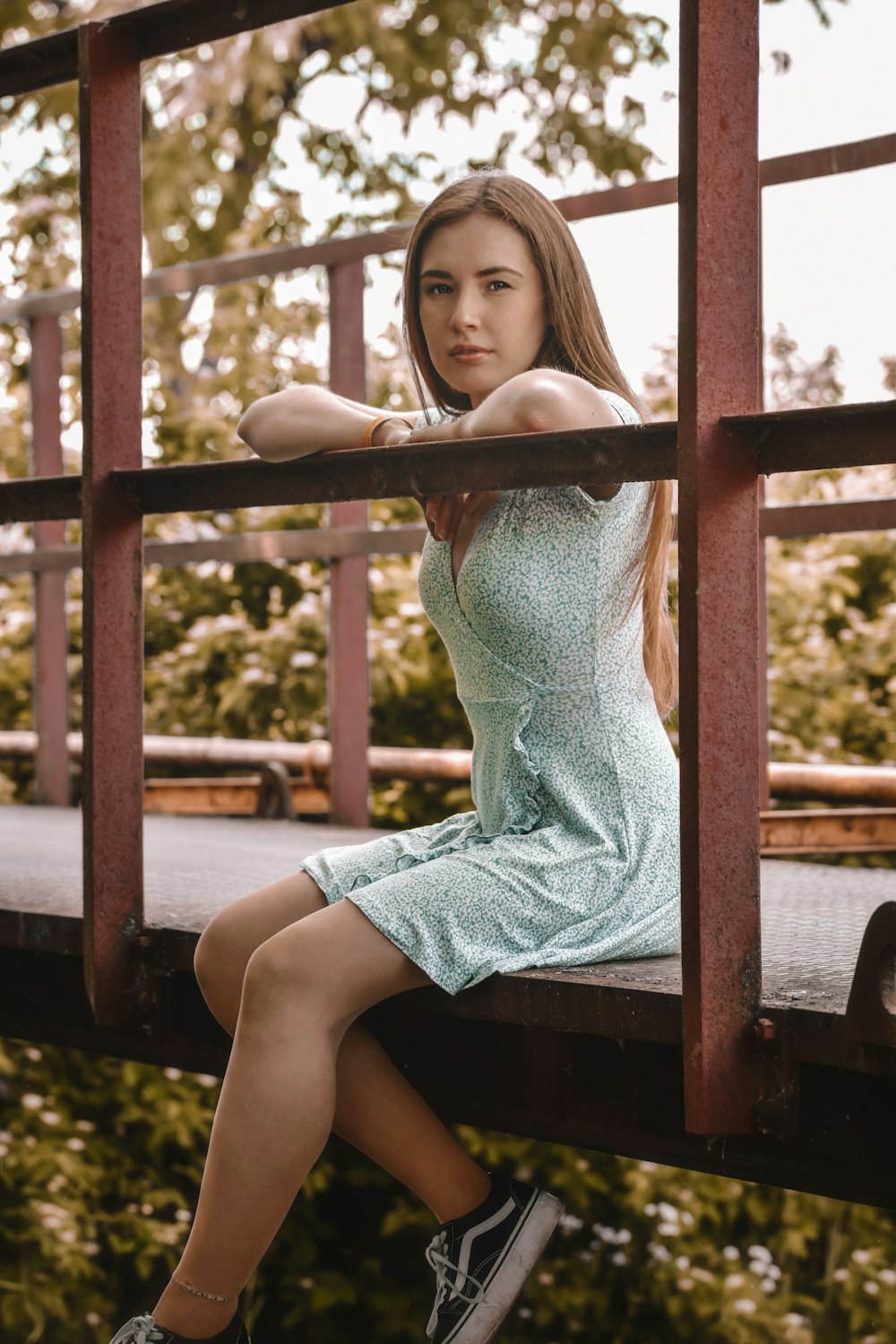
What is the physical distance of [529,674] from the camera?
230cm

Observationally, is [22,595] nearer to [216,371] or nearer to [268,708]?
[216,371]

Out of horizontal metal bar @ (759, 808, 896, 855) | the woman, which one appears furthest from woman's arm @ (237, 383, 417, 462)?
horizontal metal bar @ (759, 808, 896, 855)

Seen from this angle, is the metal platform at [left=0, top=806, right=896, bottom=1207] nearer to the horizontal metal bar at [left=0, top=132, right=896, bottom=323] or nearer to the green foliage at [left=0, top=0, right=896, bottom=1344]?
the horizontal metal bar at [left=0, top=132, right=896, bottom=323]

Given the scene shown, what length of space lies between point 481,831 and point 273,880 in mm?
1017

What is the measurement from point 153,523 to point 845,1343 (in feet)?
16.5

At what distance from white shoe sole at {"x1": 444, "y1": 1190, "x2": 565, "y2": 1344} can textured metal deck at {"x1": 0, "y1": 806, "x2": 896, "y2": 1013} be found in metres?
0.38

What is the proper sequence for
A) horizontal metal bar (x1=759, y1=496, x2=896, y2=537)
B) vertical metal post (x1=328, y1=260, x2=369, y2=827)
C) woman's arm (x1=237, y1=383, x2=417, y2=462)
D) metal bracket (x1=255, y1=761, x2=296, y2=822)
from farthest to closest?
1. metal bracket (x1=255, y1=761, x2=296, y2=822)
2. vertical metal post (x1=328, y1=260, x2=369, y2=827)
3. horizontal metal bar (x1=759, y1=496, x2=896, y2=537)
4. woman's arm (x1=237, y1=383, x2=417, y2=462)

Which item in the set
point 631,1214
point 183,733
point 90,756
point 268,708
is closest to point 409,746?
point 268,708

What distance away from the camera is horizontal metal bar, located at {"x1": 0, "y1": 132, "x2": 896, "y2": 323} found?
3604mm

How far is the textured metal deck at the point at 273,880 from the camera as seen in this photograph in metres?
2.05

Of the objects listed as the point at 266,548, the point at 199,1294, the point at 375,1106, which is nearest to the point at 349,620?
the point at 266,548

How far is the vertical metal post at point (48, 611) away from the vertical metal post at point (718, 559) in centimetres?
369

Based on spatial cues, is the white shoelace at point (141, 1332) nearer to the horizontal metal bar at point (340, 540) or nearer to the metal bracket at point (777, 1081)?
the metal bracket at point (777, 1081)

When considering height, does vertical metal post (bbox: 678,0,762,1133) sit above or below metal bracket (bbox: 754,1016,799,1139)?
above
